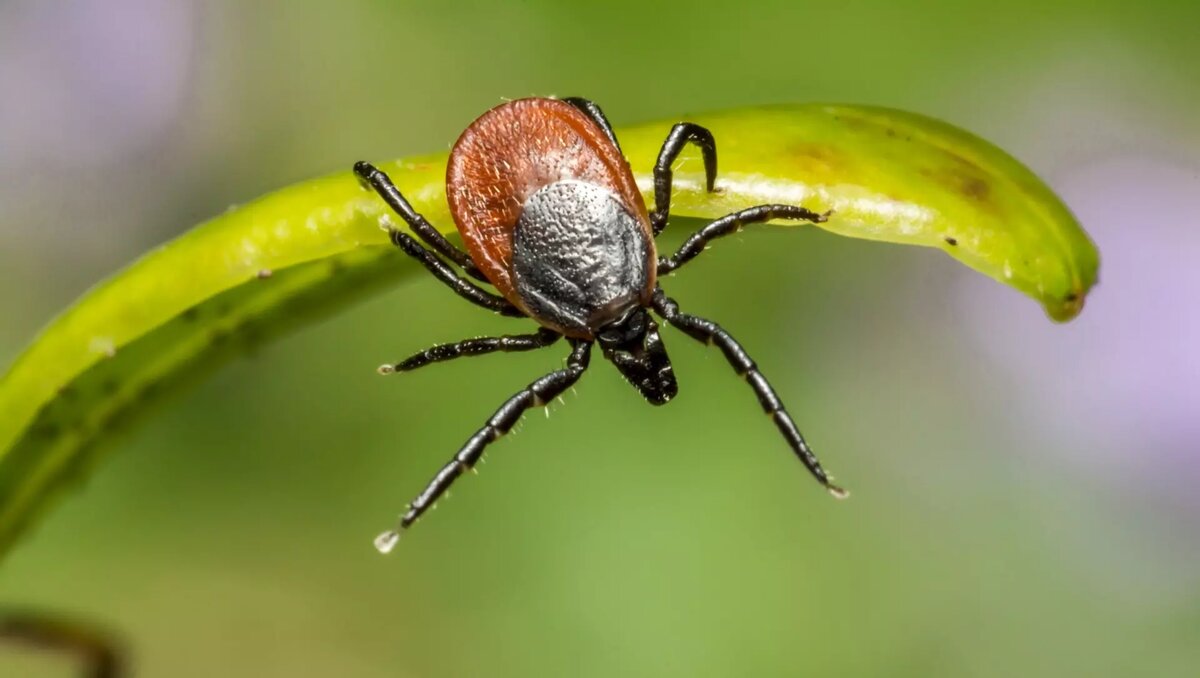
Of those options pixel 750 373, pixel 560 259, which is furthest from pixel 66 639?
pixel 750 373

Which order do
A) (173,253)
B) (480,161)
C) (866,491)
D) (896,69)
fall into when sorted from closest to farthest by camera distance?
(173,253) < (480,161) < (866,491) < (896,69)

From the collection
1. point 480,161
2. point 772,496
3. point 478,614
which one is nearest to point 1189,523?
point 772,496

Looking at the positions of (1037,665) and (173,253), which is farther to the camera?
(1037,665)

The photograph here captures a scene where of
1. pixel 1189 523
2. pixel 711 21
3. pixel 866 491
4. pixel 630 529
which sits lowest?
pixel 1189 523

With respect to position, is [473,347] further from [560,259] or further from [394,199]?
[394,199]

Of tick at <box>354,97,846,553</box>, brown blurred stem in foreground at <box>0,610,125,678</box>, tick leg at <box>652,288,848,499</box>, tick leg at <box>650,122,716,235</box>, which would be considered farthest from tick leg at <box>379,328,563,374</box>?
brown blurred stem in foreground at <box>0,610,125,678</box>

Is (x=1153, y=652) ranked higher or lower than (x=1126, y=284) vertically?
lower

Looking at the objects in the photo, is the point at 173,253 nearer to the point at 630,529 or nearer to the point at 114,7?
the point at 630,529

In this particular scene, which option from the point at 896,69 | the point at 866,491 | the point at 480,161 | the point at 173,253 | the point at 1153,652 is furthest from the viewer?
the point at 896,69

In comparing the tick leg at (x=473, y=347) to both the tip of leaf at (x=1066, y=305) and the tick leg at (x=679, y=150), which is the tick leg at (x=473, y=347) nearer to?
the tick leg at (x=679, y=150)
